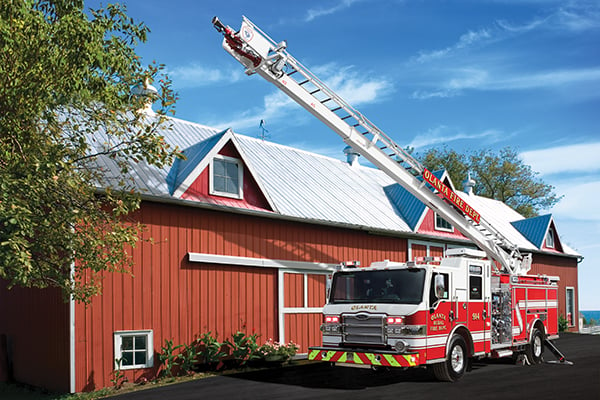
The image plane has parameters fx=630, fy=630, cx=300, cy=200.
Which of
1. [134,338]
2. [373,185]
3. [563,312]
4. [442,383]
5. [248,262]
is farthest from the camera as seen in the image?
[563,312]

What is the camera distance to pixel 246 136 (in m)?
23.7

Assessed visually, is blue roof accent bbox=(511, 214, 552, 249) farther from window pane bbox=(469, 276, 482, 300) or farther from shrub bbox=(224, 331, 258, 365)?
shrub bbox=(224, 331, 258, 365)

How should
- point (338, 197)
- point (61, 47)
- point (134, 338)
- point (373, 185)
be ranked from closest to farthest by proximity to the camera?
point (61, 47)
point (134, 338)
point (338, 197)
point (373, 185)

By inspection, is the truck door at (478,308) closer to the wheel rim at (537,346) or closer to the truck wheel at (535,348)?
the truck wheel at (535,348)

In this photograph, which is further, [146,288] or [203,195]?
[203,195]

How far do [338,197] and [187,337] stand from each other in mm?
8530

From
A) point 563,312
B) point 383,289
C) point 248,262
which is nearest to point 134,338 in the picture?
point 248,262

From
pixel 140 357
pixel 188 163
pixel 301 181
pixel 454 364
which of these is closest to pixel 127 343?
pixel 140 357

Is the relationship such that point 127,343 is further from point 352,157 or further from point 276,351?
point 352,157

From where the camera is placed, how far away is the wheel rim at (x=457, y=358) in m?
13.9

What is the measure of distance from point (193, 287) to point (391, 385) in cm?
588

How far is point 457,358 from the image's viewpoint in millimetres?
14125

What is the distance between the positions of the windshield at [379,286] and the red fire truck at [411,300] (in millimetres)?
22

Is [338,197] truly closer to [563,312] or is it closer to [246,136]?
[246,136]
